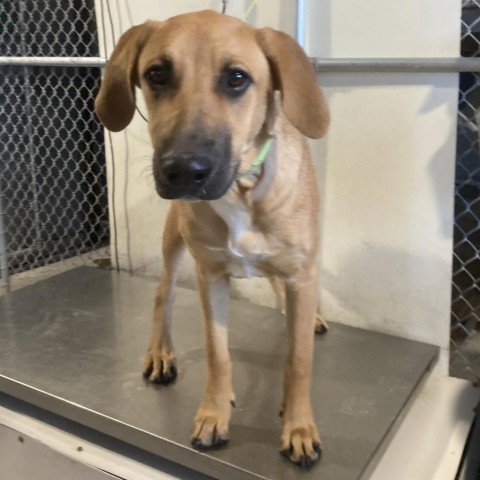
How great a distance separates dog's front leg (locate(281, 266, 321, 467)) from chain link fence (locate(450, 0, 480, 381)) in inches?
23.0

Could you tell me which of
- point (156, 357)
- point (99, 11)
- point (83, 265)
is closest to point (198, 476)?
point (156, 357)

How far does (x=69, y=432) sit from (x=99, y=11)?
1.33 metres

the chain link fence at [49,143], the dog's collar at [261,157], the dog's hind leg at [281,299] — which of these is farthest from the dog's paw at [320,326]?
the chain link fence at [49,143]

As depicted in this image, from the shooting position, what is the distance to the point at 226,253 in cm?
113

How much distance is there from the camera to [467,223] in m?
1.56

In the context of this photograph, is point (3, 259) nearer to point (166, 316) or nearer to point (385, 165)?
point (166, 316)

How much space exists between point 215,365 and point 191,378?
0.26 metres

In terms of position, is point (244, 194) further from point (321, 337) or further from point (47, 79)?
point (47, 79)

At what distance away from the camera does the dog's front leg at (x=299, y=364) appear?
1.15 m

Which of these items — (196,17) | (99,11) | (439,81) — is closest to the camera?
(196,17)

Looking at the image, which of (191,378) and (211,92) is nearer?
(211,92)

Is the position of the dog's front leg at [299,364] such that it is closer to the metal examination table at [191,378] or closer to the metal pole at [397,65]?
the metal examination table at [191,378]

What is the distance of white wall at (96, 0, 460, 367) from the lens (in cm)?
146

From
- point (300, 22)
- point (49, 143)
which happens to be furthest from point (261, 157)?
point (49, 143)
